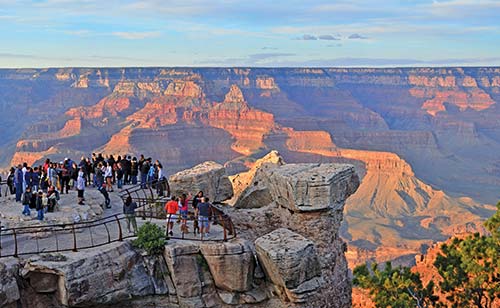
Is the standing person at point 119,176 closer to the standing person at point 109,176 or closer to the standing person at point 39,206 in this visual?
the standing person at point 109,176

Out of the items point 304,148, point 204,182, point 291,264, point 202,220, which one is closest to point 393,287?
point 291,264

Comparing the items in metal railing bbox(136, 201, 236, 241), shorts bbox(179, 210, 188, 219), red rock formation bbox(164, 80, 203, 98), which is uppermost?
shorts bbox(179, 210, 188, 219)

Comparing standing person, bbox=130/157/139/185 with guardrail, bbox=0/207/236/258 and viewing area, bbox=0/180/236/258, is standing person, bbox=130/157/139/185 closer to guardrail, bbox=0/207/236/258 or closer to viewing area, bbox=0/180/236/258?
viewing area, bbox=0/180/236/258

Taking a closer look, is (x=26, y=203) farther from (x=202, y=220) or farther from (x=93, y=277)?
(x=202, y=220)

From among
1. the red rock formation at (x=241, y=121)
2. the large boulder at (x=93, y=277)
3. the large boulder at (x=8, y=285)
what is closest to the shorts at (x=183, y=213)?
the large boulder at (x=93, y=277)

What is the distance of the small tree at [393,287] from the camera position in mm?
23922

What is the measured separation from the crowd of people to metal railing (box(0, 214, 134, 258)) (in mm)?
720

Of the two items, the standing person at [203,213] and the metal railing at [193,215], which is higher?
the standing person at [203,213]

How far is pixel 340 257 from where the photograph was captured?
73.8 feet

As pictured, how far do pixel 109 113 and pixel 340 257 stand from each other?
176 metres

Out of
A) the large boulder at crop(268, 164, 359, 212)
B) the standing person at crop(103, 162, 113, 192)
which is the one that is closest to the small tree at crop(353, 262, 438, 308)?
the large boulder at crop(268, 164, 359, 212)

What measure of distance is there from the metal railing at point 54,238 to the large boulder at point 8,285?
1.83ft

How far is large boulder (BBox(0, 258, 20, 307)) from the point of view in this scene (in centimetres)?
1723

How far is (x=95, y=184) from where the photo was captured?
2828cm
